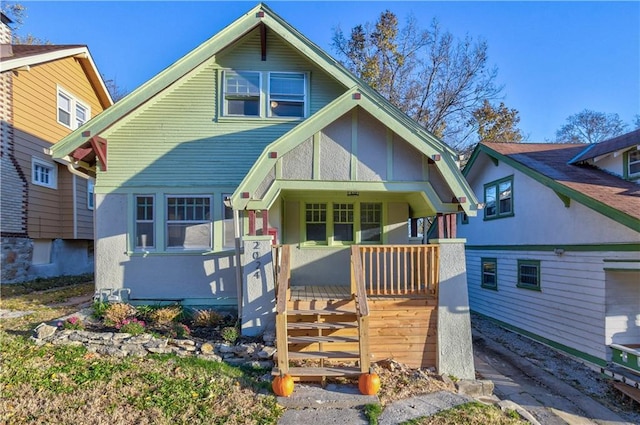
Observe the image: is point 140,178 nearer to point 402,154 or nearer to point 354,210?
point 354,210

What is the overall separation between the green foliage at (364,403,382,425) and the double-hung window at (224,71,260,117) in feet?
22.0

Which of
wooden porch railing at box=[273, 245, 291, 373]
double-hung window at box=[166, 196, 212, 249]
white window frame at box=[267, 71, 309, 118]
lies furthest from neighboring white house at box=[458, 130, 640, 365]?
double-hung window at box=[166, 196, 212, 249]

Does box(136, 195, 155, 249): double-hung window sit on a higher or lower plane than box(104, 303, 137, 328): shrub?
higher

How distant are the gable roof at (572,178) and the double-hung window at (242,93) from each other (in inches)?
310

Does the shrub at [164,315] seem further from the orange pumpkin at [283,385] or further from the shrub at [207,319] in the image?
the orange pumpkin at [283,385]

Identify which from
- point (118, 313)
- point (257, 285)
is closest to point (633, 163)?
point (257, 285)

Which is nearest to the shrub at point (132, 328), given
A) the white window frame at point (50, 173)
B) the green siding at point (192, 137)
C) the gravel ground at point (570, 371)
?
the green siding at point (192, 137)

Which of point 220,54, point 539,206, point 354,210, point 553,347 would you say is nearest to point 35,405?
point 354,210

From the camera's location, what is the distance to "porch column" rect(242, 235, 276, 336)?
6.41 m

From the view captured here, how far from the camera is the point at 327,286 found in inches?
322

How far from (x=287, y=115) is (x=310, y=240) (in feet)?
10.5

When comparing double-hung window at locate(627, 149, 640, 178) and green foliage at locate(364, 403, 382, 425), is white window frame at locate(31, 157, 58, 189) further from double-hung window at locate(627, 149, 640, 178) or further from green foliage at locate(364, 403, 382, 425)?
double-hung window at locate(627, 149, 640, 178)

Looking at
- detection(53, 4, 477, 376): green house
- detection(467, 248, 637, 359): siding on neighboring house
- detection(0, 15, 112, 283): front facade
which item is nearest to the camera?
detection(53, 4, 477, 376): green house

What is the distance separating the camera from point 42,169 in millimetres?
12234
